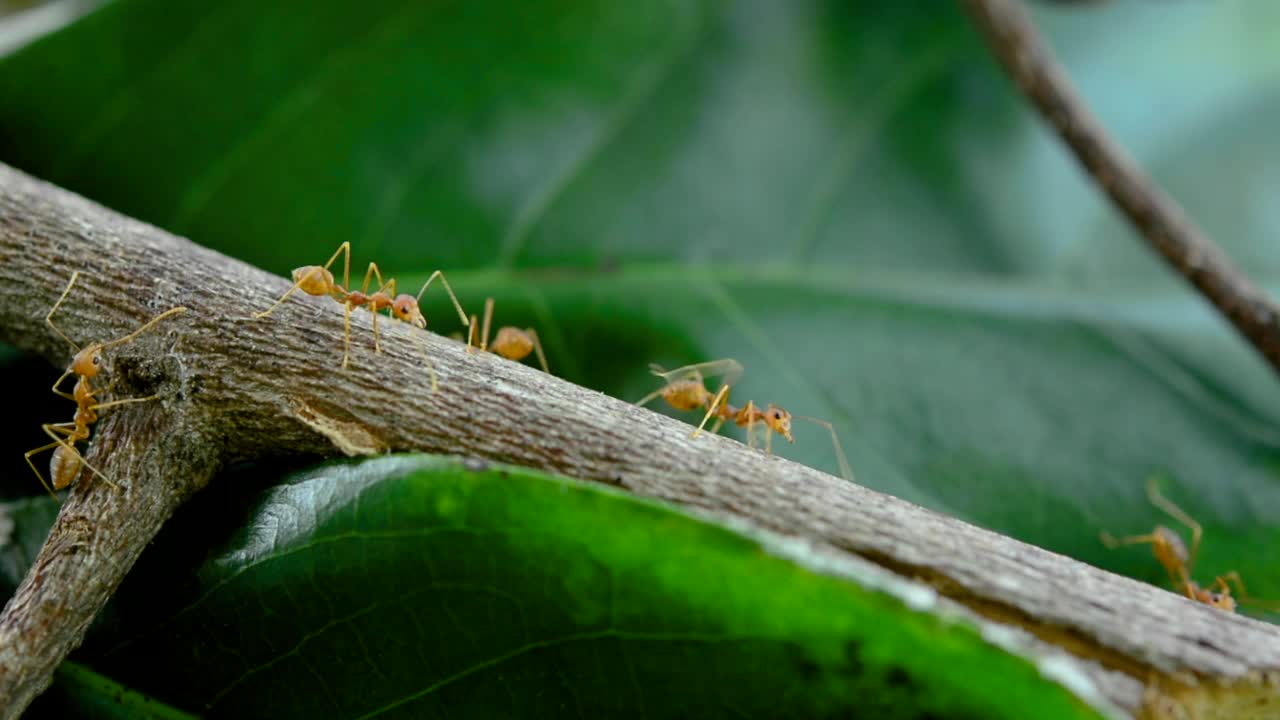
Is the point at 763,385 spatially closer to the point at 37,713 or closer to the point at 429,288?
the point at 429,288

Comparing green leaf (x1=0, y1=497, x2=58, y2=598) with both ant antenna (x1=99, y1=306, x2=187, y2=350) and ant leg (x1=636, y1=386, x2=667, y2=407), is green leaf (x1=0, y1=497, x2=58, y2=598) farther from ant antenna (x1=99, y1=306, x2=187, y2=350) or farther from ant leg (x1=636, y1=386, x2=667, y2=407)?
ant leg (x1=636, y1=386, x2=667, y2=407)

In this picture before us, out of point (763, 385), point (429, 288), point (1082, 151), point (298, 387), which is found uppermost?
point (1082, 151)

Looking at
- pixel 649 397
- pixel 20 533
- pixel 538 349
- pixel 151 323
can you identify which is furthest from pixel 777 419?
pixel 20 533

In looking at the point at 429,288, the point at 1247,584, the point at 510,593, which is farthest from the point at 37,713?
the point at 1247,584

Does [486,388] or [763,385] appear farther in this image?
[763,385]

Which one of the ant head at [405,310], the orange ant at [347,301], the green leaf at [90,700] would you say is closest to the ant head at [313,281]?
the orange ant at [347,301]

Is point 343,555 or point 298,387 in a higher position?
point 298,387
